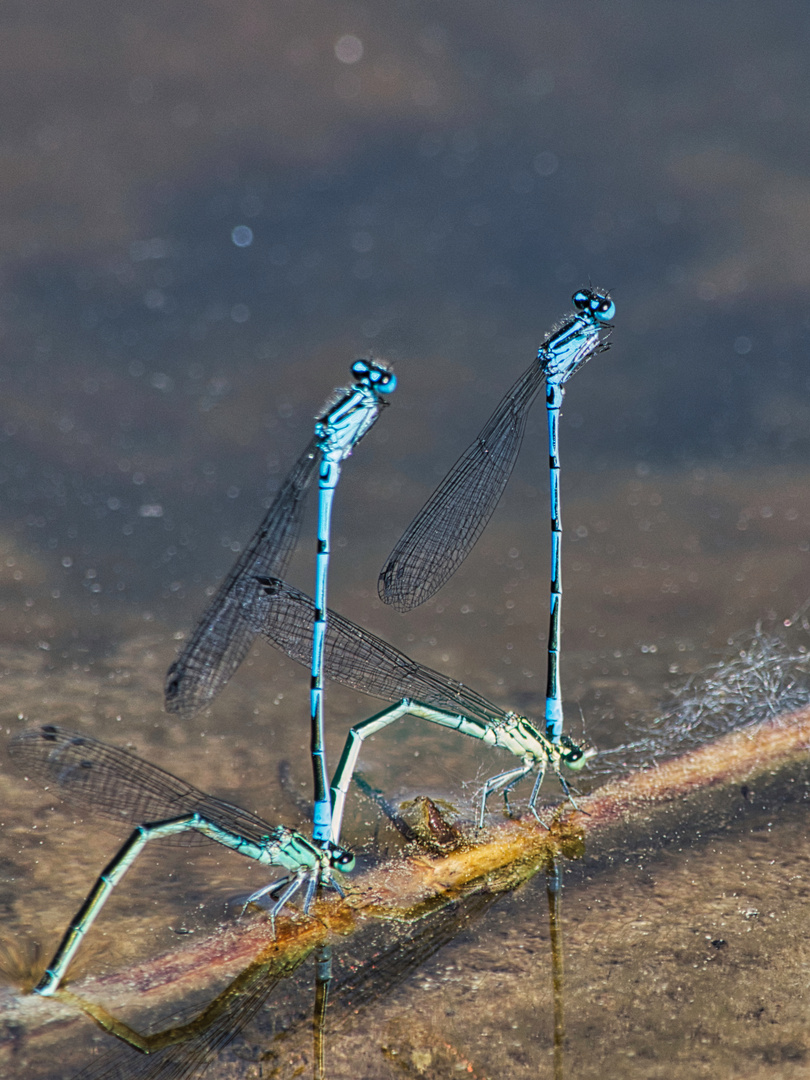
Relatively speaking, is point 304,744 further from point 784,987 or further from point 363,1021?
point 784,987

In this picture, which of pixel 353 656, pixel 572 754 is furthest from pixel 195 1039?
pixel 572 754

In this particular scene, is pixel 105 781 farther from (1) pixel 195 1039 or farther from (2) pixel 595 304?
(2) pixel 595 304

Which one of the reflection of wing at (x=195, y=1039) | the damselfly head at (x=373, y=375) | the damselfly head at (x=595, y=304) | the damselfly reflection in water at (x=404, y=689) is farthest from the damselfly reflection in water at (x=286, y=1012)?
the damselfly head at (x=595, y=304)

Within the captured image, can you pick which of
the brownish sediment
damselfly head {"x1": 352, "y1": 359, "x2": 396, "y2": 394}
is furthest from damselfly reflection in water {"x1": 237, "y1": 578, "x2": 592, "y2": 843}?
damselfly head {"x1": 352, "y1": 359, "x2": 396, "y2": 394}

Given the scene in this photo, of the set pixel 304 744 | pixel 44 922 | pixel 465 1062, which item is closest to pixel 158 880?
pixel 44 922

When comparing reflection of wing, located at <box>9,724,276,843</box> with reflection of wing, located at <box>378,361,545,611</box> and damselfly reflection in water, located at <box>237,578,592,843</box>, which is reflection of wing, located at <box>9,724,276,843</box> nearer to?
damselfly reflection in water, located at <box>237,578,592,843</box>

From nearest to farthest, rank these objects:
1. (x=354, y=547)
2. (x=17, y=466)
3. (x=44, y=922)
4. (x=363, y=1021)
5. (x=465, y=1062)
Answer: (x=465, y=1062), (x=363, y=1021), (x=44, y=922), (x=354, y=547), (x=17, y=466)
